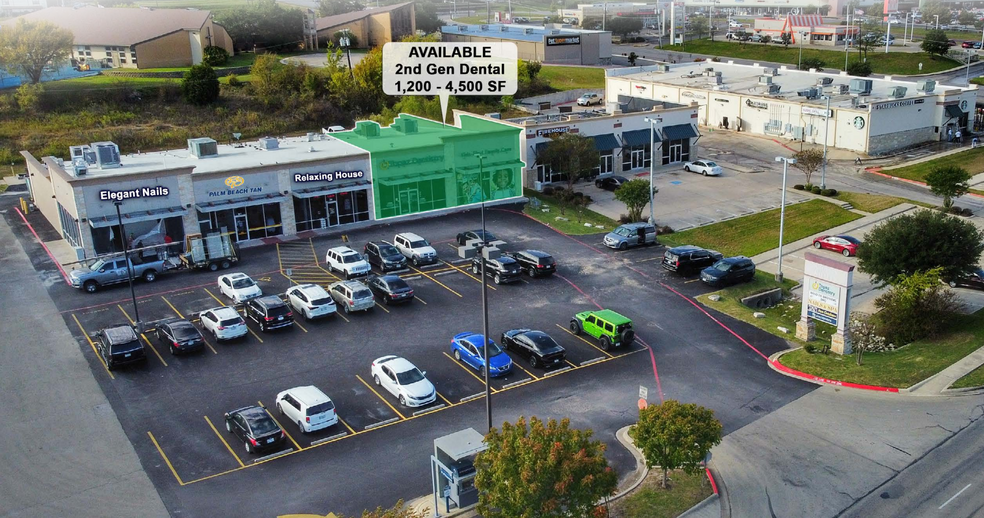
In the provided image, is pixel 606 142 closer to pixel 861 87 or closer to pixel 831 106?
pixel 831 106

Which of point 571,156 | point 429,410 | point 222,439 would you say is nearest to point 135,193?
point 222,439

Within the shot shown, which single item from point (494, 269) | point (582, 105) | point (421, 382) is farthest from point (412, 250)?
point (582, 105)

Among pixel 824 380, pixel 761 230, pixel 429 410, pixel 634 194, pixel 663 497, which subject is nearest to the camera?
pixel 663 497

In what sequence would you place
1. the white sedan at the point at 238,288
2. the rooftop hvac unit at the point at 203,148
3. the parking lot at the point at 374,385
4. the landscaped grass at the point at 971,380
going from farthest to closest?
the rooftop hvac unit at the point at 203,148 < the white sedan at the point at 238,288 < the landscaped grass at the point at 971,380 < the parking lot at the point at 374,385

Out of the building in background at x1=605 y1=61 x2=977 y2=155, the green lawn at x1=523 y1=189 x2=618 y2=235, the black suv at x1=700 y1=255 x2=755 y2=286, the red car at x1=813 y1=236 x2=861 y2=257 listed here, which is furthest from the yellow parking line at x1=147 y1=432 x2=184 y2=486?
the building in background at x1=605 y1=61 x2=977 y2=155

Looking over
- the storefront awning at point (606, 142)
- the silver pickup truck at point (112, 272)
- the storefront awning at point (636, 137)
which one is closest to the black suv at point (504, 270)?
the silver pickup truck at point (112, 272)

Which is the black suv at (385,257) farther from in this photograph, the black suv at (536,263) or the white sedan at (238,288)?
the white sedan at (238,288)
